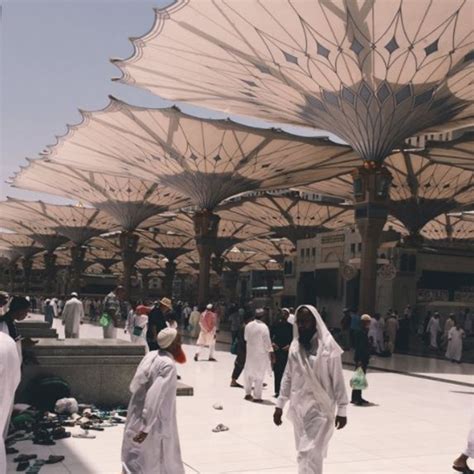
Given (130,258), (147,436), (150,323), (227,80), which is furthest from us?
(130,258)

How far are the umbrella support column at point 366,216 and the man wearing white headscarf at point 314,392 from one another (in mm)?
16798

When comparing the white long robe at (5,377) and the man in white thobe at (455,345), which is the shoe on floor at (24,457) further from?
the man in white thobe at (455,345)

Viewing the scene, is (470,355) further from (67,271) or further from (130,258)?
(67,271)

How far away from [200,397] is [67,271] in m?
88.7

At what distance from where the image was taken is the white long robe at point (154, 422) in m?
4.66

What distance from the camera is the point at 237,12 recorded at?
16.3 meters

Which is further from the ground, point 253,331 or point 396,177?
point 396,177

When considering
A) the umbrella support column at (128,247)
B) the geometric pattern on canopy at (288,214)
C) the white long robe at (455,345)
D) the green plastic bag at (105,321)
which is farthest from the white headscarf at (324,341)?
the geometric pattern on canopy at (288,214)

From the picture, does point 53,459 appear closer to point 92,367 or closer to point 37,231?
point 92,367

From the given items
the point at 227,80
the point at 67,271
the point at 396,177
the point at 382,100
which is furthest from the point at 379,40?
the point at 67,271

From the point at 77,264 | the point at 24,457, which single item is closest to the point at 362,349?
the point at 24,457

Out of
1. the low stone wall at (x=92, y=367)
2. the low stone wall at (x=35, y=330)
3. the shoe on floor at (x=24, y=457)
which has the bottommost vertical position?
the shoe on floor at (x=24, y=457)

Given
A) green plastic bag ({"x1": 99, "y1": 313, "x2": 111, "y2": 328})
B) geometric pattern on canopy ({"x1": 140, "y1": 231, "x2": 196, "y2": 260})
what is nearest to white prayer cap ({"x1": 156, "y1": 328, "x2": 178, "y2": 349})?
green plastic bag ({"x1": 99, "y1": 313, "x2": 111, "y2": 328})

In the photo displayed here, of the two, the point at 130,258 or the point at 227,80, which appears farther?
the point at 130,258
